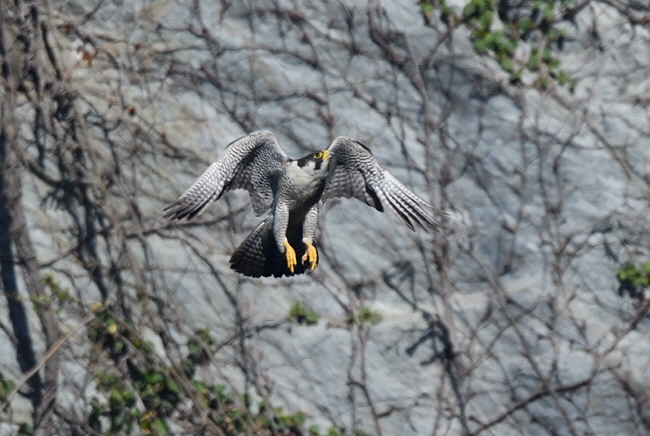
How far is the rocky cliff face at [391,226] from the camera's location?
8406 mm

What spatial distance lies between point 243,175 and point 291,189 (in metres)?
0.26

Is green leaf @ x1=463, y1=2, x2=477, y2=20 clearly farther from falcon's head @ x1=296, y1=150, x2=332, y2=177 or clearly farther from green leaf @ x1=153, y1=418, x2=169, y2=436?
green leaf @ x1=153, y1=418, x2=169, y2=436

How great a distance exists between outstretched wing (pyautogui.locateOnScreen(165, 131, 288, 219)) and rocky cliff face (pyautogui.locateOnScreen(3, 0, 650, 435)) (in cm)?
117

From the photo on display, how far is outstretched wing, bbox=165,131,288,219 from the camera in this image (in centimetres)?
668

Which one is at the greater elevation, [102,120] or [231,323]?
[102,120]

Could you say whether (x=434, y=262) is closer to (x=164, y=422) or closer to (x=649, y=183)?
(x=649, y=183)

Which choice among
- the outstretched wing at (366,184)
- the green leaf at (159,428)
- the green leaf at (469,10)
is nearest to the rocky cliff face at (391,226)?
the green leaf at (469,10)

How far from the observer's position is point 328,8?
8531 millimetres

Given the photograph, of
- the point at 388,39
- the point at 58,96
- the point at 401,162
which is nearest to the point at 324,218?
the point at 401,162

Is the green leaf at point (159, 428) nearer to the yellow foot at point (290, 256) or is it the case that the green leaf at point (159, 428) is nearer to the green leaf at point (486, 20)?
the yellow foot at point (290, 256)

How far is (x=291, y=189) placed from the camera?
707 cm

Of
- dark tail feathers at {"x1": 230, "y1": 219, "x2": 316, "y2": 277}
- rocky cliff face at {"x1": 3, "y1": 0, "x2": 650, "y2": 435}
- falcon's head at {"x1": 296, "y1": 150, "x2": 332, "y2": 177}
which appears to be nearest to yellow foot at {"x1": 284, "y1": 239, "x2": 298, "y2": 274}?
dark tail feathers at {"x1": 230, "y1": 219, "x2": 316, "y2": 277}

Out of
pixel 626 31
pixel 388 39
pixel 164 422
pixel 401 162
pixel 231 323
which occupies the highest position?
pixel 626 31

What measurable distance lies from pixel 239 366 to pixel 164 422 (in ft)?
1.80
